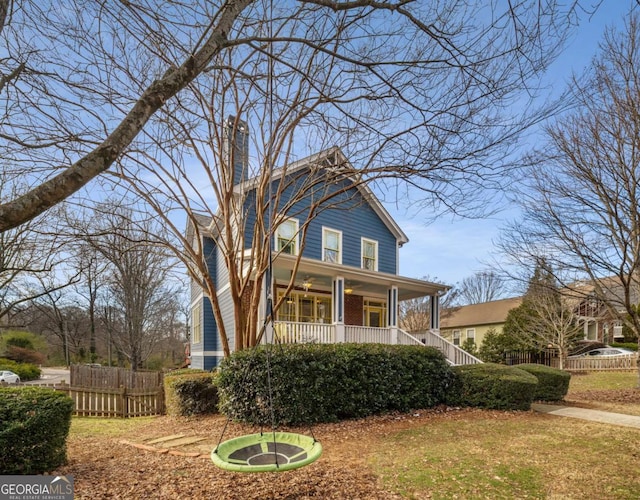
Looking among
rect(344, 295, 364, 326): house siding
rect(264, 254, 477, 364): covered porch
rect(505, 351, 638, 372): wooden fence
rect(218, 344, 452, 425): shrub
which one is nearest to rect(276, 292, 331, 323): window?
rect(264, 254, 477, 364): covered porch

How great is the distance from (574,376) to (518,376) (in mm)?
13129

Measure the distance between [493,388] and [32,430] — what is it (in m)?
8.64

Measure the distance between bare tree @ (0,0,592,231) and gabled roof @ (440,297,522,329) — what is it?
2281 centimetres

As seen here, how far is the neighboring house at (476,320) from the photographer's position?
28250 mm

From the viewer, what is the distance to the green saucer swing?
3.48m

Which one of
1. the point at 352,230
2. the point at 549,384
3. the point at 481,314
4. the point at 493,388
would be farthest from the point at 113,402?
the point at 481,314

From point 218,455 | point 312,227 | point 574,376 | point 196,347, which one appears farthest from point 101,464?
point 574,376

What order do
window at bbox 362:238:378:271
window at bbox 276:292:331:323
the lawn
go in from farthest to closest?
window at bbox 362:238:378:271 < window at bbox 276:292:331:323 < the lawn

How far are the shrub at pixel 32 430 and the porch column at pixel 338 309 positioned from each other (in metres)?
7.97

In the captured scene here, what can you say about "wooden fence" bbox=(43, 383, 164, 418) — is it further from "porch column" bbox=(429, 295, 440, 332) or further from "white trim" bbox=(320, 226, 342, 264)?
"porch column" bbox=(429, 295, 440, 332)

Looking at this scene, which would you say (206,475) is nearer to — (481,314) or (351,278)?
(351,278)

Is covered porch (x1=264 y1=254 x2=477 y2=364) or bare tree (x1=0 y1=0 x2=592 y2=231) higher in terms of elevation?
bare tree (x1=0 y1=0 x2=592 y2=231)

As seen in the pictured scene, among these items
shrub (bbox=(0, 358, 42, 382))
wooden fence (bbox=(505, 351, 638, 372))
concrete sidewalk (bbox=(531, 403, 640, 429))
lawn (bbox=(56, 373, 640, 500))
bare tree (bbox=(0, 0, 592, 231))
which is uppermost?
bare tree (bbox=(0, 0, 592, 231))

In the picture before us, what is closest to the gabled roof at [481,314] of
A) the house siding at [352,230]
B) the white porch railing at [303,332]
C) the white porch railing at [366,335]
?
the house siding at [352,230]
